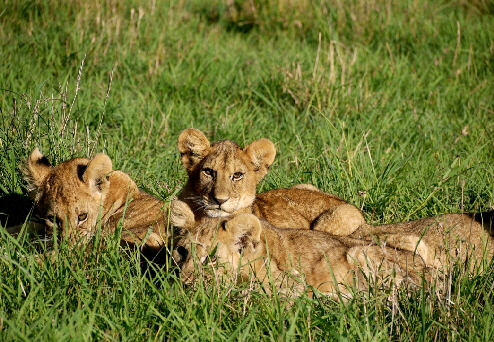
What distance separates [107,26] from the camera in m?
9.16

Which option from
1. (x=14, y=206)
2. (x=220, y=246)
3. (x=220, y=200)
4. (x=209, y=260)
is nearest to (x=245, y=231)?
(x=220, y=246)

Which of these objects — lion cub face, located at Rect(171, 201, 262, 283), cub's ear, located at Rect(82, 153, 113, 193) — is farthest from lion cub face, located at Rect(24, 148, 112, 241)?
lion cub face, located at Rect(171, 201, 262, 283)

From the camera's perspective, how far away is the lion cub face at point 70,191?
5.16 m

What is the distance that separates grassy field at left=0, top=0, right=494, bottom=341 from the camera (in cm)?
404

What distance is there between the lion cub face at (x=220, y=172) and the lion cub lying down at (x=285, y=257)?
66 centimetres

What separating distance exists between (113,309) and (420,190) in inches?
139

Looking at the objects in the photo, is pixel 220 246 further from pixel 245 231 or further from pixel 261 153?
pixel 261 153

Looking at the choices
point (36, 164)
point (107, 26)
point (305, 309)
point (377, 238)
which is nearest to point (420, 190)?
point (377, 238)

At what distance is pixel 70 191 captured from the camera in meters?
5.24

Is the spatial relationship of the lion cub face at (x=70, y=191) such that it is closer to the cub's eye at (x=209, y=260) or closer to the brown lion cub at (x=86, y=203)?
the brown lion cub at (x=86, y=203)

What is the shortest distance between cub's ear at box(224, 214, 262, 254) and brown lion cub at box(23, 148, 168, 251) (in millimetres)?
690

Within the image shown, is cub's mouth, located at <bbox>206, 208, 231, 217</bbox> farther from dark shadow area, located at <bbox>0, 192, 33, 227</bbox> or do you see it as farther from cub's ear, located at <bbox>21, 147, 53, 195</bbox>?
dark shadow area, located at <bbox>0, 192, 33, 227</bbox>

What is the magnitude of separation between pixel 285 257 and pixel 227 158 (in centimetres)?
126

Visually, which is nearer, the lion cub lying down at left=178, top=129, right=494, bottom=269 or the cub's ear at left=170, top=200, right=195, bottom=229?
the cub's ear at left=170, top=200, right=195, bottom=229
